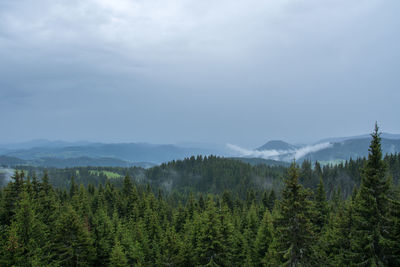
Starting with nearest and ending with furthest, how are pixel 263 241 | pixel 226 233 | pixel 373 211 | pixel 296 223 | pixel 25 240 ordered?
pixel 296 223 → pixel 373 211 → pixel 25 240 → pixel 226 233 → pixel 263 241

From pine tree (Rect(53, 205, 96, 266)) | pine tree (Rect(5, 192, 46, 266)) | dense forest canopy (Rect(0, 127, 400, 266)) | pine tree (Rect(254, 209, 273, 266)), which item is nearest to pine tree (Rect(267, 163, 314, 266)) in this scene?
dense forest canopy (Rect(0, 127, 400, 266))

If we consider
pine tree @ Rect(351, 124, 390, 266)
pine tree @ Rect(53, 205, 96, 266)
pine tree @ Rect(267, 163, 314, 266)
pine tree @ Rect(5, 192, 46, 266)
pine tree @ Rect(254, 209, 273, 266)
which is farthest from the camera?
pine tree @ Rect(254, 209, 273, 266)

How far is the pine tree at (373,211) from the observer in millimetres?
18812

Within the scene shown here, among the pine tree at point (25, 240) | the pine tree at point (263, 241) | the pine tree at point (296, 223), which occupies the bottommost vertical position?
the pine tree at point (263, 241)

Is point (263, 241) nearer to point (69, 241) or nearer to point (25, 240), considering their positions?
point (69, 241)

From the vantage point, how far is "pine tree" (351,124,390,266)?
18.8m

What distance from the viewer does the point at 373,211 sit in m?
18.9

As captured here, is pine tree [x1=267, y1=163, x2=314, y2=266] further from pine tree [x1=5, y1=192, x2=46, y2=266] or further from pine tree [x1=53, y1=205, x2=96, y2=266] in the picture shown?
pine tree [x1=53, y1=205, x2=96, y2=266]

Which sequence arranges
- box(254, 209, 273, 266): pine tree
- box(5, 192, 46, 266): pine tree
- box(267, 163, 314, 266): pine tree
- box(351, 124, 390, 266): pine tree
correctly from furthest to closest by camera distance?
box(254, 209, 273, 266): pine tree < box(5, 192, 46, 266): pine tree < box(351, 124, 390, 266): pine tree < box(267, 163, 314, 266): pine tree

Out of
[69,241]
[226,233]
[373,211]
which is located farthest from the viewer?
[69,241]

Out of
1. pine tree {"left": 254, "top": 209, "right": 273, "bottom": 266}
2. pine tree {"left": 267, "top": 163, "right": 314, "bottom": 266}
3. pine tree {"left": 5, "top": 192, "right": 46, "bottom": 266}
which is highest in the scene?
pine tree {"left": 267, "top": 163, "right": 314, "bottom": 266}

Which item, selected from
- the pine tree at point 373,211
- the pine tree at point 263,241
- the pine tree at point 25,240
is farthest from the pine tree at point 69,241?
the pine tree at point 373,211

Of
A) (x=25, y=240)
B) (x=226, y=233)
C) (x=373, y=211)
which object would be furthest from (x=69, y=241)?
(x=373, y=211)

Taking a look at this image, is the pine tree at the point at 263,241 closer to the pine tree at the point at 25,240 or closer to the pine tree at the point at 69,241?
the pine tree at the point at 69,241
